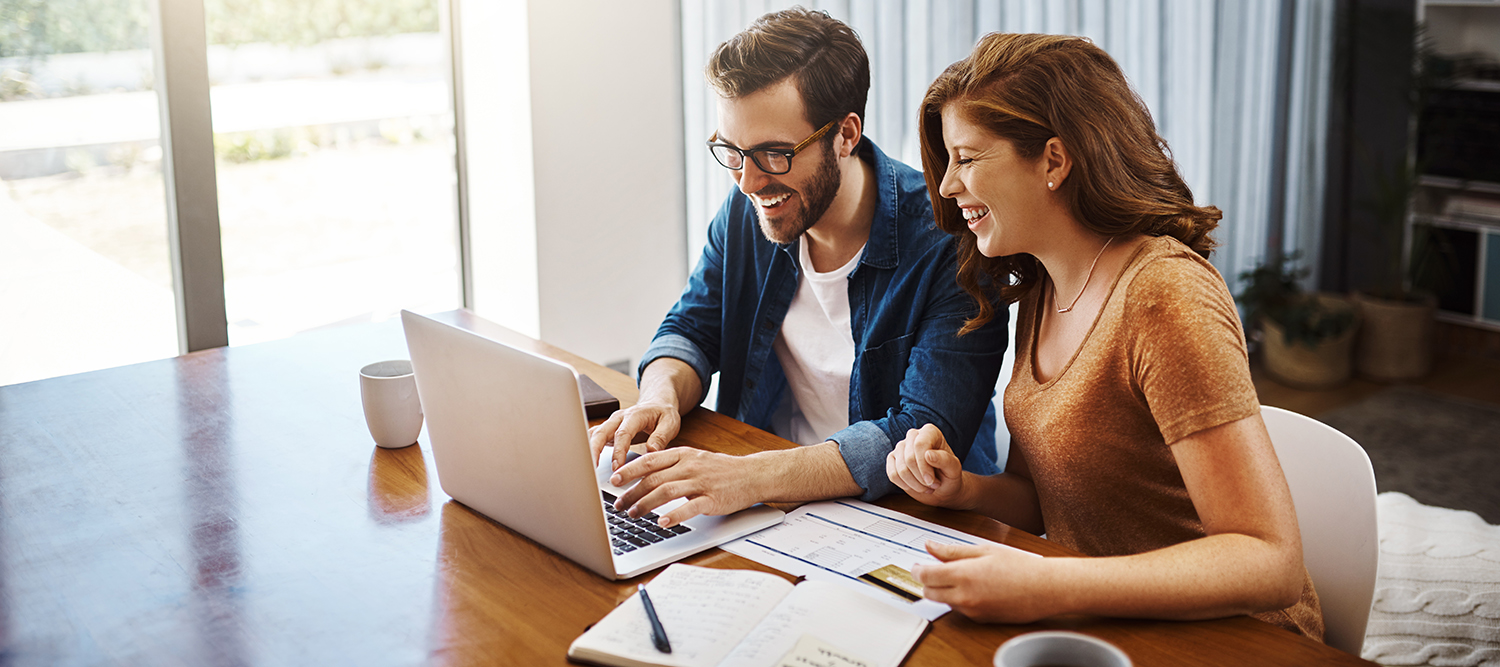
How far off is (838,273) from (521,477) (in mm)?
732

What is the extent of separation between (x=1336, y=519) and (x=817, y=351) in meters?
0.80

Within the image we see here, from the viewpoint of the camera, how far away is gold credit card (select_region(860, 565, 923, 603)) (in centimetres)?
110

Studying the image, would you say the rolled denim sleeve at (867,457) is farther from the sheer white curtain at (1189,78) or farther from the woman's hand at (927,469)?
the sheer white curtain at (1189,78)

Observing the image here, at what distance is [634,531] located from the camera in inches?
49.3

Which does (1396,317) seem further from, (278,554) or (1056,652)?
(278,554)

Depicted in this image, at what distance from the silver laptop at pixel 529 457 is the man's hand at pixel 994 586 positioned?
28cm

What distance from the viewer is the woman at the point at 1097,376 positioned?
1.04m

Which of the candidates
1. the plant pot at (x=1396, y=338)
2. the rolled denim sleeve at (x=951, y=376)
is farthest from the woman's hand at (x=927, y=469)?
the plant pot at (x=1396, y=338)

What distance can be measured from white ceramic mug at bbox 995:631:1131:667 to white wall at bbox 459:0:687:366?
7.62ft

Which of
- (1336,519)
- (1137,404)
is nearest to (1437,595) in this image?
(1336,519)

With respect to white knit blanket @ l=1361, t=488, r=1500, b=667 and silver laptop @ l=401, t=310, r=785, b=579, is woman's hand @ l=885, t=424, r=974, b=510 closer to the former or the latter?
silver laptop @ l=401, t=310, r=785, b=579

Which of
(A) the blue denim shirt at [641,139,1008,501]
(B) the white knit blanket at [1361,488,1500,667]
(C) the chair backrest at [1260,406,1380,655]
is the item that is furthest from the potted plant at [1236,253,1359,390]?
(C) the chair backrest at [1260,406,1380,655]

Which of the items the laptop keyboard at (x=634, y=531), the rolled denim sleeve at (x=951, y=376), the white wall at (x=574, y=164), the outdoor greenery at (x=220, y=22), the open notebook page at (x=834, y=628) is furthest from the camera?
the white wall at (x=574, y=164)

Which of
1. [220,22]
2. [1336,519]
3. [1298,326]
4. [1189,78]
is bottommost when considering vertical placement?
[1298,326]
